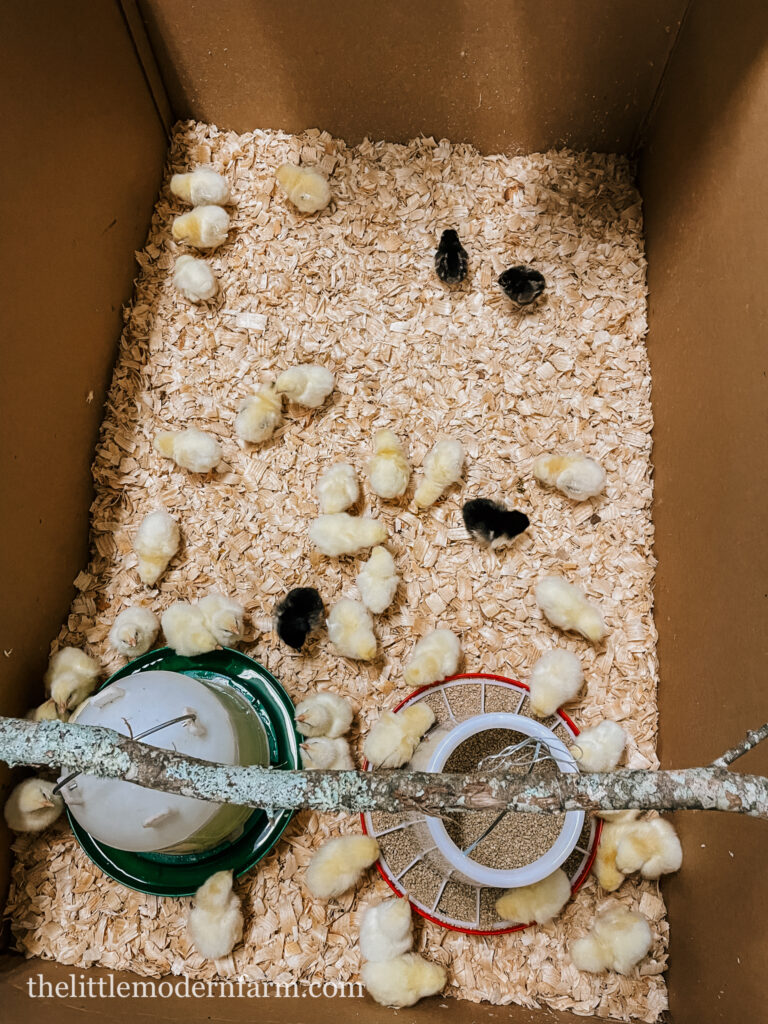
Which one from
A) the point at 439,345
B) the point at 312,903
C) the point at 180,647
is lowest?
the point at 312,903

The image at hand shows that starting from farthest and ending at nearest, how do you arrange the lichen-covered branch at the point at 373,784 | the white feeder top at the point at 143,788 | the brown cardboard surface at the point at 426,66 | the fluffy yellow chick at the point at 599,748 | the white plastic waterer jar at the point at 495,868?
the brown cardboard surface at the point at 426,66 < the fluffy yellow chick at the point at 599,748 < the white plastic waterer jar at the point at 495,868 < the white feeder top at the point at 143,788 < the lichen-covered branch at the point at 373,784

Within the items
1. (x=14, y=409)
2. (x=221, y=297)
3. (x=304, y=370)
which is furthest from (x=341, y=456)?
(x=14, y=409)

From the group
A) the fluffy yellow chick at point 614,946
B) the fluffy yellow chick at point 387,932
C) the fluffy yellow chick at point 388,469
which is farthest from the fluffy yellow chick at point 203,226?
the fluffy yellow chick at point 614,946

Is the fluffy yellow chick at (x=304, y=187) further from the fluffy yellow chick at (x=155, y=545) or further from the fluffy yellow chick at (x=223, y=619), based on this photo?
the fluffy yellow chick at (x=223, y=619)

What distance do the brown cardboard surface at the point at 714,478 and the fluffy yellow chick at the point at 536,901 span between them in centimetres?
25

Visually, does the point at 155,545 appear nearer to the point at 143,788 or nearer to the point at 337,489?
the point at 337,489

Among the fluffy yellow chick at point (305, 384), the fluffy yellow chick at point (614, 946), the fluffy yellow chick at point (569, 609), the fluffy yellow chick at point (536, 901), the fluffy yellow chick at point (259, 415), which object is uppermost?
the fluffy yellow chick at point (305, 384)

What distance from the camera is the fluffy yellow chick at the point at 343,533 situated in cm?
160

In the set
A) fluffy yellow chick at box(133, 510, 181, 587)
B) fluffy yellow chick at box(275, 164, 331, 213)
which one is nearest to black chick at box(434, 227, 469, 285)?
fluffy yellow chick at box(275, 164, 331, 213)

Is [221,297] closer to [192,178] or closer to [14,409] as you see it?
[192,178]

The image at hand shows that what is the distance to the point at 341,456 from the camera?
5.76 feet

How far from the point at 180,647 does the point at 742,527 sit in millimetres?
1119

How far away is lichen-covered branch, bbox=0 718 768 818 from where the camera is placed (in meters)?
0.93

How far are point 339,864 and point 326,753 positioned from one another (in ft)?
0.67
